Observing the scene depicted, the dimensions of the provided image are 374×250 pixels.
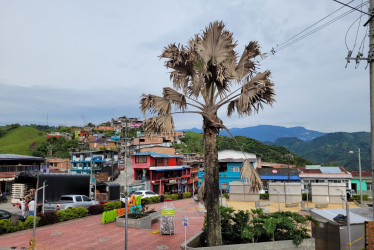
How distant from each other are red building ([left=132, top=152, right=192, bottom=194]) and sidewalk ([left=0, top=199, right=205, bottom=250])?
88.9 ft

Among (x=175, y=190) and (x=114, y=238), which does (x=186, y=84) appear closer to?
(x=114, y=238)

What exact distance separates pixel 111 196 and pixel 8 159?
16.4 meters

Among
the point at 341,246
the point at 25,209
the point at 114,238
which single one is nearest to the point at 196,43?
the point at 341,246

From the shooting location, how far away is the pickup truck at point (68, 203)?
871 inches

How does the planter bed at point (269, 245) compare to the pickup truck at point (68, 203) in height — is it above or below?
above

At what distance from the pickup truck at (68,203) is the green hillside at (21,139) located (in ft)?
262

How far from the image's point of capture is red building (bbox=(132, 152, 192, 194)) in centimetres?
4791

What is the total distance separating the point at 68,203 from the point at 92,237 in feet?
24.9

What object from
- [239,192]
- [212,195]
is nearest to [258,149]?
[239,192]

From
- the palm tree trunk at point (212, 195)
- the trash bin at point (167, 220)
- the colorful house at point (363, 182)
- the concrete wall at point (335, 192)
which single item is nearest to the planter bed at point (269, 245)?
the palm tree trunk at point (212, 195)

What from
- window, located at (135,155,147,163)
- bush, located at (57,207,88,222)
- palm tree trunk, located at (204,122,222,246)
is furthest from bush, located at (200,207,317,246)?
window, located at (135,155,147,163)

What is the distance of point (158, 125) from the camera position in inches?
409

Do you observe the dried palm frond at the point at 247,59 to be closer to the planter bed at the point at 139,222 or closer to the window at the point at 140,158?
the planter bed at the point at 139,222

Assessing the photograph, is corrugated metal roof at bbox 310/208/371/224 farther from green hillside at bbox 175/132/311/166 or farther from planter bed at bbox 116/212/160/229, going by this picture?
green hillside at bbox 175/132/311/166
